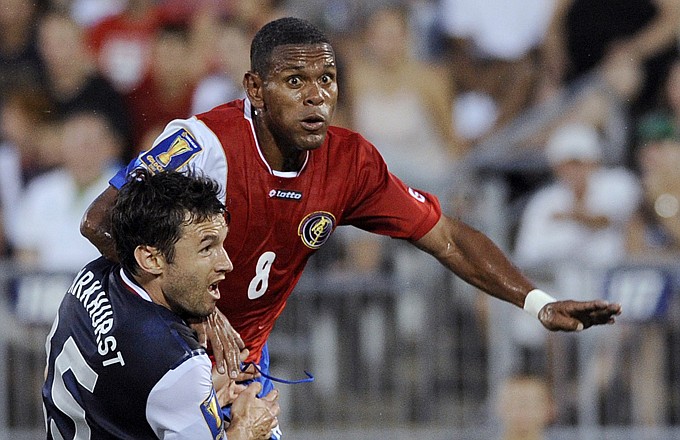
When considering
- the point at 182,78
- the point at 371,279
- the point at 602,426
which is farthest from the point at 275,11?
the point at 602,426

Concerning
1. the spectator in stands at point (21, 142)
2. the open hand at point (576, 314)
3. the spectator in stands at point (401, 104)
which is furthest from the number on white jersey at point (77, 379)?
the spectator in stands at point (401, 104)

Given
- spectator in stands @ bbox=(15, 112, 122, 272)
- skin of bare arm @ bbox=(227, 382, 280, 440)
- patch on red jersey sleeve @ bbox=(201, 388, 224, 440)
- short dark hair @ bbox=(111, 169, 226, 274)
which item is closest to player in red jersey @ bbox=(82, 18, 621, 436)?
skin of bare arm @ bbox=(227, 382, 280, 440)

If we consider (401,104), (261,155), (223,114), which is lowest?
(261,155)

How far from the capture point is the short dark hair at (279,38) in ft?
17.8

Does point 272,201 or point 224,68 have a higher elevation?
point 224,68

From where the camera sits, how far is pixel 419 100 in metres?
11.7

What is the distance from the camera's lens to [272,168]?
18.6 ft

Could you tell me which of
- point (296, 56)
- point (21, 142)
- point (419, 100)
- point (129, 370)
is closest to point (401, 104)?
point (419, 100)

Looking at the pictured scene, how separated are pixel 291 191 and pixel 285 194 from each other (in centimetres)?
4

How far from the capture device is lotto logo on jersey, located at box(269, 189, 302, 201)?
18.6ft

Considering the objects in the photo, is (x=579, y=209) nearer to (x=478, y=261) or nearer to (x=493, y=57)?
(x=493, y=57)

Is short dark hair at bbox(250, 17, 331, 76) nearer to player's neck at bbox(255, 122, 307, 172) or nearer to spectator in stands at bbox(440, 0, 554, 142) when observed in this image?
player's neck at bbox(255, 122, 307, 172)

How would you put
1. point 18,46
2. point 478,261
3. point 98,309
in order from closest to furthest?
point 98,309 → point 478,261 → point 18,46

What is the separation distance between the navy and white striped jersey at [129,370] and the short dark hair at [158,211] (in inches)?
6.9
